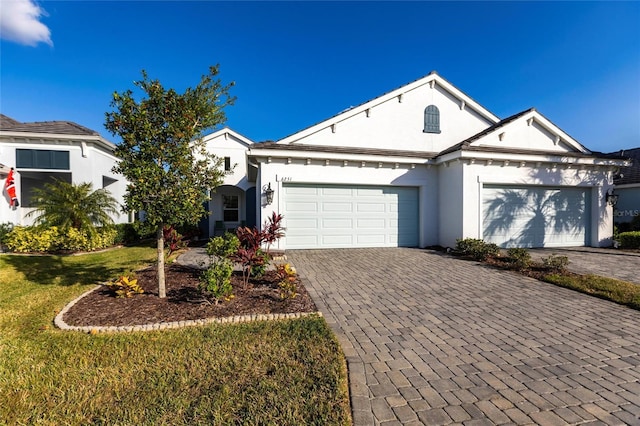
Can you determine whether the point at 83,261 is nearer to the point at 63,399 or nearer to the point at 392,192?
the point at 63,399

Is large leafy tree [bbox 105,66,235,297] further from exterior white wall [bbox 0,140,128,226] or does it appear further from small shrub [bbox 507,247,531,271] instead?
exterior white wall [bbox 0,140,128,226]

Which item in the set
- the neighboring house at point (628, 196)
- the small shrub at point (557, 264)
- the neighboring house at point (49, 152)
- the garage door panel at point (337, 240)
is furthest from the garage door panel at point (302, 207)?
the neighboring house at point (628, 196)

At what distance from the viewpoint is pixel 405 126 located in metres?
12.1

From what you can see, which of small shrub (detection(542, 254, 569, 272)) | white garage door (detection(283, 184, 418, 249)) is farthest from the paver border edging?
small shrub (detection(542, 254, 569, 272))

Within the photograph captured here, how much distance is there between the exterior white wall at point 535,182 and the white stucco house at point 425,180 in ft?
0.13

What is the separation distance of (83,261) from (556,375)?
38.5 feet

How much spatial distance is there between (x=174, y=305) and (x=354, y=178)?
25.5 feet

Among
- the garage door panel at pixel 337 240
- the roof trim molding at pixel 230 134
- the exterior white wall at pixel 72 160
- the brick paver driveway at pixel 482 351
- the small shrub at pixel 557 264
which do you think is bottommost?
the brick paver driveway at pixel 482 351

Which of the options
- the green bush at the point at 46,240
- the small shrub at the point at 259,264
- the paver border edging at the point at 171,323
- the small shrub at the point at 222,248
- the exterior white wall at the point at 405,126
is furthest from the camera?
the exterior white wall at the point at 405,126

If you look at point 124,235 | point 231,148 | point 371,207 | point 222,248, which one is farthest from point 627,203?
point 124,235

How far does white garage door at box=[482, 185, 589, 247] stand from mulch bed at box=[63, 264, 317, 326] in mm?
8730

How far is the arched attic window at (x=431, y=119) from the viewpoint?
1222 centimetres

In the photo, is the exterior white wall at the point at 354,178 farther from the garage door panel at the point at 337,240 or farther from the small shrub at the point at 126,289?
A: the small shrub at the point at 126,289

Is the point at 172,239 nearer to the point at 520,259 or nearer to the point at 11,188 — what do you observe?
the point at 520,259
